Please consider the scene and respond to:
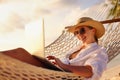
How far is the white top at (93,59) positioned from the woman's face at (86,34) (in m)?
0.05

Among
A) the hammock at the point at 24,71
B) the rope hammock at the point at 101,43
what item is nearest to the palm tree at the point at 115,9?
the rope hammock at the point at 101,43

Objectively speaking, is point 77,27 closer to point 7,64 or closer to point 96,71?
point 96,71

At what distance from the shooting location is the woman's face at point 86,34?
7.12 ft

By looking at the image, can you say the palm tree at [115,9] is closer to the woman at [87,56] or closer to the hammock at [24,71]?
the woman at [87,56]

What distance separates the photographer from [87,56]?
199cm

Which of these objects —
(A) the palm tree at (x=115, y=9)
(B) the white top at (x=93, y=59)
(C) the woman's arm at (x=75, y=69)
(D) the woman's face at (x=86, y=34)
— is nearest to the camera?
(C) the woman's arm at (x=75, y=69)

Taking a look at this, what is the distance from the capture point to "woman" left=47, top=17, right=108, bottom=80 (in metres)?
1.71

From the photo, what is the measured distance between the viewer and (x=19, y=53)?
149 cm

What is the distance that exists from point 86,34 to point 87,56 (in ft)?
0.71

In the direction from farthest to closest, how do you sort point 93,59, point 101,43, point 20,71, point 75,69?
point 101,43
point 93,59
point 75,69
point 20,71

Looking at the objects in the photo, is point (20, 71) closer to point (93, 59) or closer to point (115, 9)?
point (93, 59)

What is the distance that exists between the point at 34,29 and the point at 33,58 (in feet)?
0.53

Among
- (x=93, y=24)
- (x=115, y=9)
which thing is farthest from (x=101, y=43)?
(x=115, y=9)

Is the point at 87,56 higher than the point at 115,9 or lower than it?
lower
